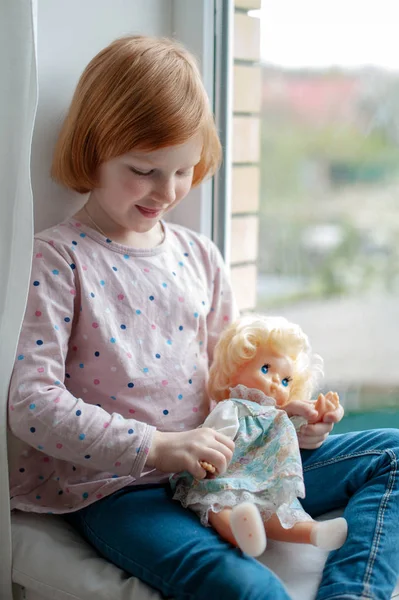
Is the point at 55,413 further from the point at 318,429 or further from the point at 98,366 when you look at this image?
the point at 318,429

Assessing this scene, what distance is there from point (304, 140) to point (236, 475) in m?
0.68

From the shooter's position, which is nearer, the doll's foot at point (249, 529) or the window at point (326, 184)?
the doll's foot at point (249, 529)

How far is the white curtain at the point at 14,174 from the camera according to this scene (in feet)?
3.30

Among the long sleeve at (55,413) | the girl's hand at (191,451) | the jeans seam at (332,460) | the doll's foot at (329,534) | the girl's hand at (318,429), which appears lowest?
the jeans seam at (332,460)

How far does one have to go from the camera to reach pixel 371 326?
4.96 feet

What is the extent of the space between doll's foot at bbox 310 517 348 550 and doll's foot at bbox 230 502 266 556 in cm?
9

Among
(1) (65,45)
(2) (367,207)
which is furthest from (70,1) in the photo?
(2) (367,207)

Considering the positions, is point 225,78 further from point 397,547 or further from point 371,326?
point 397,547

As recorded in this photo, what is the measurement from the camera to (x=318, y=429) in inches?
48.4

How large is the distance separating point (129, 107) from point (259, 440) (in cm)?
53

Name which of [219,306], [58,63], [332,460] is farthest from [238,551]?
[58,63]

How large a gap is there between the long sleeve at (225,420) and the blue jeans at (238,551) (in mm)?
126

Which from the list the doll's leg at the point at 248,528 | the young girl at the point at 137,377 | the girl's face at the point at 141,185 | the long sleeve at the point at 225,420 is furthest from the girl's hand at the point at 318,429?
the girl's face at the point at 141,185

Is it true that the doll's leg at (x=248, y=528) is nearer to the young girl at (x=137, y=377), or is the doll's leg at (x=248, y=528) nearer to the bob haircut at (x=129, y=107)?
the young girl at (x=137, y=377)
